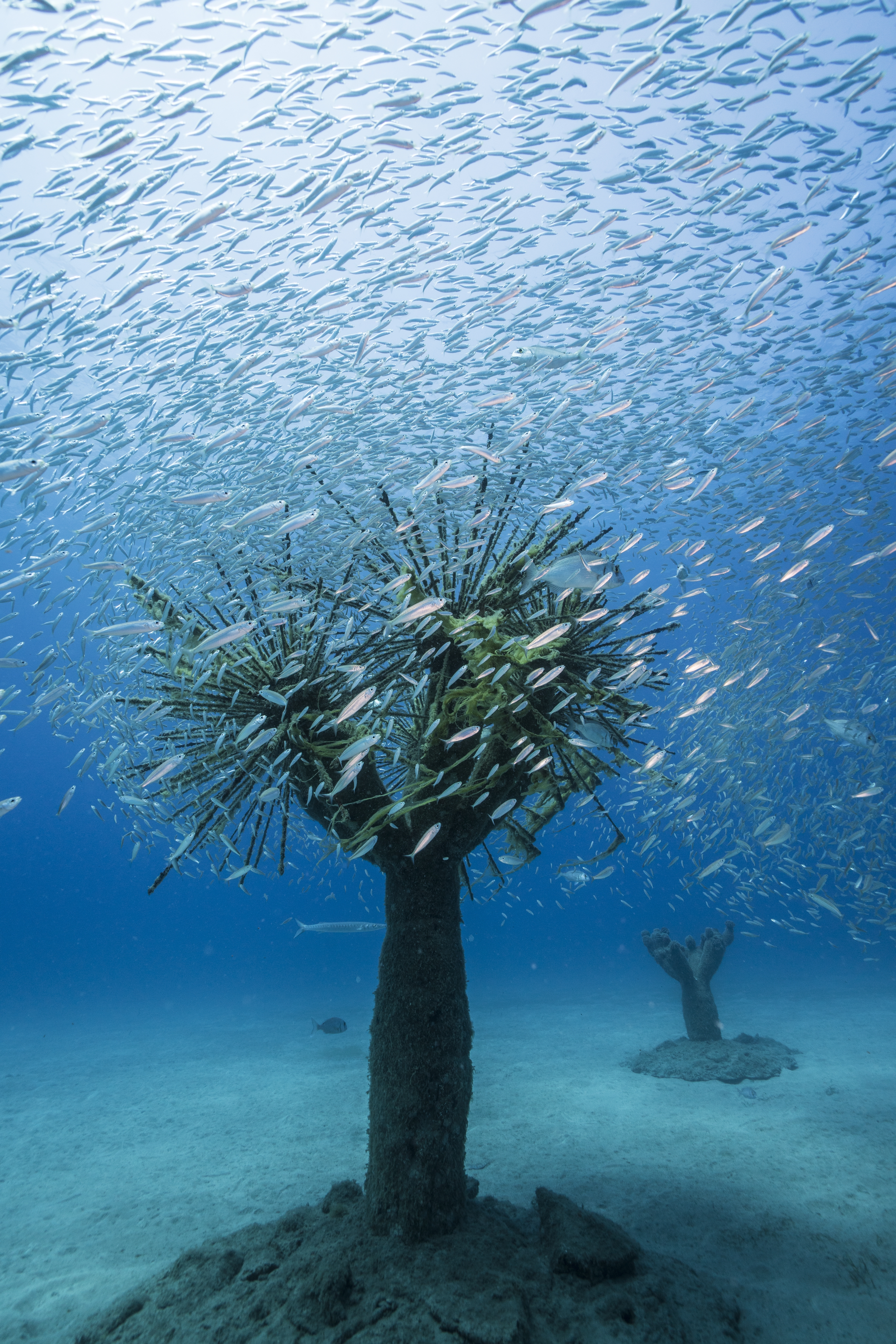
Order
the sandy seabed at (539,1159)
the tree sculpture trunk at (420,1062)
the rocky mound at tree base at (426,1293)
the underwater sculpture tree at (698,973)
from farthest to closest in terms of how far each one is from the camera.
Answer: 1. the underwater sculpture tree at (698,973)
2. the sandy seabed at (539,1159)
3. the tree sculpture trunk at (420,1062)
4. the rocky mound at tree base at (426,1293)

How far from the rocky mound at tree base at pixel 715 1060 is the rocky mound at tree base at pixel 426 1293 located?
24.1 ft

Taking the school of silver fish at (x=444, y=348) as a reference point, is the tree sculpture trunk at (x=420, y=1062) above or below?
below

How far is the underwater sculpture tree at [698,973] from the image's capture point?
36.8 feet

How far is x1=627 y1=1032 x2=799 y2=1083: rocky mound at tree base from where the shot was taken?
9.42 m

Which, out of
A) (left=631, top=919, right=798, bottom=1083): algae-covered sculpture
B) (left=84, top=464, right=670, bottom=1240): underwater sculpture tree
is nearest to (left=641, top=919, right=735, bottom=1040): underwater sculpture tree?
(left=631, top=919, right=798, bottom=1083): algae-covered sculpture

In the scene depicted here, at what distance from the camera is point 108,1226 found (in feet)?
19.3

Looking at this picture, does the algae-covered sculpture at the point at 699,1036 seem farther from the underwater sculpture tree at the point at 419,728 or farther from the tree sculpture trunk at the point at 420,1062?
the underwater sculpture tree at the point at 419,728

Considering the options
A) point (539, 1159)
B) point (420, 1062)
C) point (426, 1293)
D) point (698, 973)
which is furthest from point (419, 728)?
point (698, 973)

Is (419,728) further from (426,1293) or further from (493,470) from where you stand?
(493,470)

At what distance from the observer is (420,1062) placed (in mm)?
3734

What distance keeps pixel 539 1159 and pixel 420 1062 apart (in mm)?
4201

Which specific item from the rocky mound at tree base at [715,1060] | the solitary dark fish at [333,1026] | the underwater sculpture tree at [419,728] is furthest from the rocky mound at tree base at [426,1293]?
the solitary dark fish at [333,1026]

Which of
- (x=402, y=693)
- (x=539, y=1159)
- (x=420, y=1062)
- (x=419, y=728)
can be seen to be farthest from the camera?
(x=539, y=1159)

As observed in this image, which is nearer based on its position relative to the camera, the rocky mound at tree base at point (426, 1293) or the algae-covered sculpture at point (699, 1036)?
the rocky mound at tree base at point (426, 1293)
